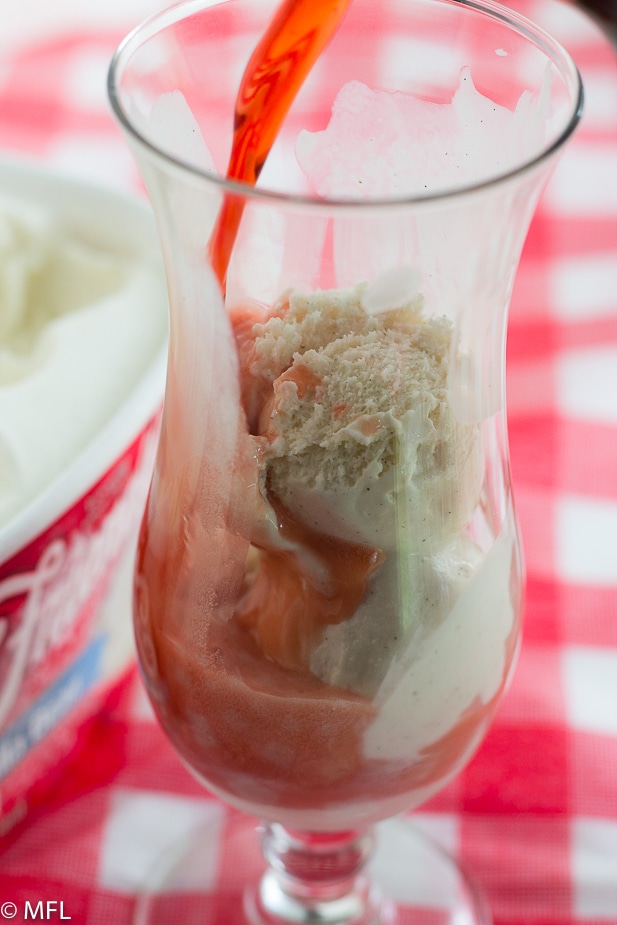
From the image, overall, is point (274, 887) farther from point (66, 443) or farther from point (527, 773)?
point (66, 443)

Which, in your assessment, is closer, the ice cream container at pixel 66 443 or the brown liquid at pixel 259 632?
the brown liquid at pixel 259 632

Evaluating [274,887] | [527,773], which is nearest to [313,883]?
[274,887]

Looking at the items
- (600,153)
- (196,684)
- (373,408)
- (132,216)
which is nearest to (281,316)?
(373,408)

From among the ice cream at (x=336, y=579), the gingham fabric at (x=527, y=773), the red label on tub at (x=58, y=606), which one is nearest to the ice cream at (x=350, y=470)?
the ice cream at (x=336, y=579)

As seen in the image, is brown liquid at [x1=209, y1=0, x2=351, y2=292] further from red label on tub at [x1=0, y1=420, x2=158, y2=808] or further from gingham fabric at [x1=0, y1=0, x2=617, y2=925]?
gingham fabric at [x1=0, y1=0, x2=617, y2=925]

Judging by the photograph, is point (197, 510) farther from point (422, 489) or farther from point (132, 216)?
point (132, 216)

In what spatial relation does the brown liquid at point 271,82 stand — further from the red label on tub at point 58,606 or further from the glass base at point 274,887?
the glass base at point 274,887
